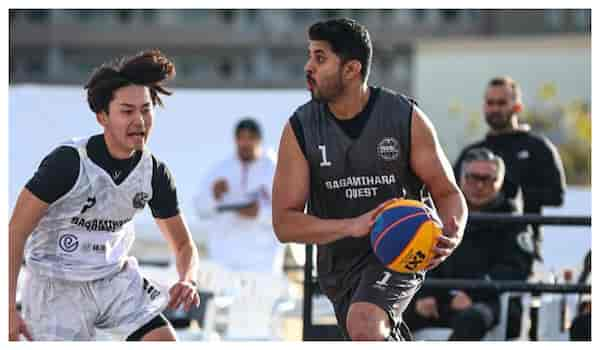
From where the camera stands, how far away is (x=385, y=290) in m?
5.74

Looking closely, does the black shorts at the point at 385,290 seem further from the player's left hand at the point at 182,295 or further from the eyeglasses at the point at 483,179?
the eyeglasses at the point at 483,179

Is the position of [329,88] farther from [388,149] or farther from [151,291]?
[151,291]

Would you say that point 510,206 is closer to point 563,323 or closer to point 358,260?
point 563,323

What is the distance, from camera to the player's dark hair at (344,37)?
575 cm

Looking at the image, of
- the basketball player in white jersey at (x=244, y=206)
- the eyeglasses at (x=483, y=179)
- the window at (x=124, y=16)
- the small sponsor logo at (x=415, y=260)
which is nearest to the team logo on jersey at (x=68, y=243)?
the small sponsor logo at (x=415, y=260)

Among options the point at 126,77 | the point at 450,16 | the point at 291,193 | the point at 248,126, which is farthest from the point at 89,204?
the point at 450,16

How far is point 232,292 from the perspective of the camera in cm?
1086

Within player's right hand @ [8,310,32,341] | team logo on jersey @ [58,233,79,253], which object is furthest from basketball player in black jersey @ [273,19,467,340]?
player's right hand @ [8,310,32,341]

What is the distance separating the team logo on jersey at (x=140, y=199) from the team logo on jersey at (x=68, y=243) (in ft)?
1.03

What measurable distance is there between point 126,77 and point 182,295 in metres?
1.03

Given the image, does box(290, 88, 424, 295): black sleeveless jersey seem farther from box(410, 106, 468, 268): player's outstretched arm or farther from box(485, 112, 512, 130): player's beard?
box(485, 112, 512, 130): player's beard

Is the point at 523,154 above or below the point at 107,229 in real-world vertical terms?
above
